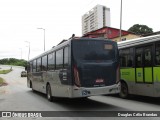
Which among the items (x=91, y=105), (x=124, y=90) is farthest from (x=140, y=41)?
(x=91, y=105)

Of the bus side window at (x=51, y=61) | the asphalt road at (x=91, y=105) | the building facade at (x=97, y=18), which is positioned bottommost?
the asphalt road at (x=91, y=105)

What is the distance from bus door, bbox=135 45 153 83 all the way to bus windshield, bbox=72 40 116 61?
1.63 meters

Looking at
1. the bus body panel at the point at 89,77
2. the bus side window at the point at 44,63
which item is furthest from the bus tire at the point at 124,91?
the bus side window at the point at 44,63

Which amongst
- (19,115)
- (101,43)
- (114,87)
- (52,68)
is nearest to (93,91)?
(114,87)

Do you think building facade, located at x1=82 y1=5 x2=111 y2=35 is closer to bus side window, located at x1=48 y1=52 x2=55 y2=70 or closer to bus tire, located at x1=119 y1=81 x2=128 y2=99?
bus side window, located at x1=48 y1=52 x2=55 y2=70

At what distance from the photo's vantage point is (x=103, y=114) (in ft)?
34.4

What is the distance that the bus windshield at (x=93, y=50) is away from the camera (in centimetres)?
1198

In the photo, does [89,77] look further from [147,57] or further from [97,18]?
[97,18]

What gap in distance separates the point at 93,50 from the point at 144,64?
8.80ft

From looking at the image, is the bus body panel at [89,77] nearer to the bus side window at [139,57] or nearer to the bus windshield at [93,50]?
the bus windshield at [93,50]

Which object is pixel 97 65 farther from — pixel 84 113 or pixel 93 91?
pixel 84 113

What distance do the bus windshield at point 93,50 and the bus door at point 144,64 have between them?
163 centimetres

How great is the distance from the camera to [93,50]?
40.1ft

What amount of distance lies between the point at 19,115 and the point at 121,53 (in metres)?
7.01
